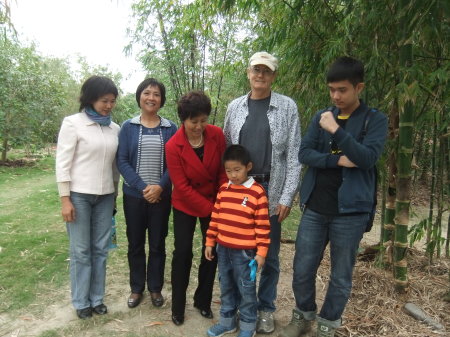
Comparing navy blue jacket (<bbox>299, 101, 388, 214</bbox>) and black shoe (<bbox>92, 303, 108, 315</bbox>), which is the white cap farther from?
black shoe (<bbox>92, 303, 108, 315</bbox>)

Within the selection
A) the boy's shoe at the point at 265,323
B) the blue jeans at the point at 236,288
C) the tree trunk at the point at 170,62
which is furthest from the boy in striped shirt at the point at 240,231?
the tree trunk at the point at 170,62

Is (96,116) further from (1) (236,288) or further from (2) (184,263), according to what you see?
(1) (236,288)

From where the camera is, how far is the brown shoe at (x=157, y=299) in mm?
2725

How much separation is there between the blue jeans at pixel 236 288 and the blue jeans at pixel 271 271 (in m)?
0.16

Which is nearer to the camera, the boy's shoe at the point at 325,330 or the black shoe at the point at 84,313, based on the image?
the boy's shoe at the point at 325,330

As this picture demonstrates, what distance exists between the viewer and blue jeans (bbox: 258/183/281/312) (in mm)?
2356

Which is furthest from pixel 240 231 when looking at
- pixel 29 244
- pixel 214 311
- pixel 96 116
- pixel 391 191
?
pixel 29 244

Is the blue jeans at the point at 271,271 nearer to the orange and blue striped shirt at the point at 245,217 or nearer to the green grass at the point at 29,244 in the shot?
the orange and blue striped shirt at the point at 245,217

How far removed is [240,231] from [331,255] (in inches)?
22.2

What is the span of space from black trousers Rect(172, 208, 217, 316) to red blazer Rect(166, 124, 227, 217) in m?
0.09

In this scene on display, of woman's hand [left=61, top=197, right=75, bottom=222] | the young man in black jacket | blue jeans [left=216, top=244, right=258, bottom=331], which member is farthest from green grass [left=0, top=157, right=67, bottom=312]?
the young man in black jacket

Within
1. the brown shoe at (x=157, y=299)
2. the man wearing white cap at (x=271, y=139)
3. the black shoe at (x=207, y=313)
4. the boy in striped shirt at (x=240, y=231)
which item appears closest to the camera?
the boy in striped shirt at (x=240, y=231)

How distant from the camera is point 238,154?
2.17 m

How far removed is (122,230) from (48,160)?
9667 mm
